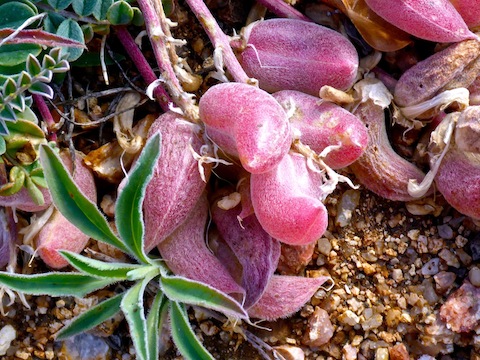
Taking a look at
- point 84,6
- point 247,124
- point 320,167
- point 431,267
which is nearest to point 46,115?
point 84,6

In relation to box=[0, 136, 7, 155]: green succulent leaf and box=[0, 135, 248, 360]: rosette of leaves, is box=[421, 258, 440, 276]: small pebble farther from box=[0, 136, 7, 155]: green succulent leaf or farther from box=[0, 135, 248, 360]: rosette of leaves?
box=[0, 136, 7, 155]: green succulent leaf

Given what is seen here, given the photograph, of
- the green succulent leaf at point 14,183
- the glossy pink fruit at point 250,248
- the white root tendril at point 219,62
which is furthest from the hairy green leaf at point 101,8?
the glossy pink fruit at point 250,248

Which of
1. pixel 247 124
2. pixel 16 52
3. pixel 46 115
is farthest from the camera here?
pixel 46 115

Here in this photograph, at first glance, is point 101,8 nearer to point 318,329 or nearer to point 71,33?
point 71,33

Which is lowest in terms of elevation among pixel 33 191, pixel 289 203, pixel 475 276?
pixel 475 276

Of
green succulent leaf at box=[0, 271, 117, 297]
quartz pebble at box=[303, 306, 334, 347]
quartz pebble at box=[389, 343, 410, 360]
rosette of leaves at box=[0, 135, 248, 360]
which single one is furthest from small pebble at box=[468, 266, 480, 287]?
green succulent leaf at box=[0, 271, 117, 297]

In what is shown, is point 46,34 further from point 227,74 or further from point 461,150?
point 461,150
